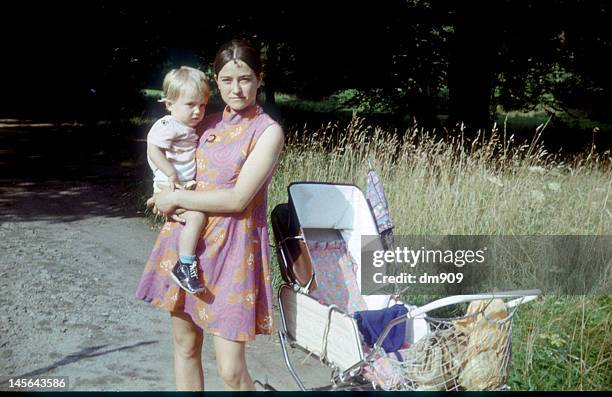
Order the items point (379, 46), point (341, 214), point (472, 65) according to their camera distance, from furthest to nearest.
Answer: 1. point (379, 46)
2. point (472, 65)
3. point (341, 214)

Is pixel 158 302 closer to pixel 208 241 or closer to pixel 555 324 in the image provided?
pixel 208 241

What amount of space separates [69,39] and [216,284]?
14.7 m

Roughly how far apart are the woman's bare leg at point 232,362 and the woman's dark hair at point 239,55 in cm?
115

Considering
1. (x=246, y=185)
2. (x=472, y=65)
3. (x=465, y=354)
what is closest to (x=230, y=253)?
(x=246, y=185)

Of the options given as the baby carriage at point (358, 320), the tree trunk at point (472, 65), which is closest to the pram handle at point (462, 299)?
the baby carriage at point (358, 320)

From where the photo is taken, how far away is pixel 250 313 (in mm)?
2947

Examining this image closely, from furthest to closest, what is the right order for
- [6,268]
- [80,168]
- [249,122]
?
1. [80,168]
2. [6,268]
3. [249,122]

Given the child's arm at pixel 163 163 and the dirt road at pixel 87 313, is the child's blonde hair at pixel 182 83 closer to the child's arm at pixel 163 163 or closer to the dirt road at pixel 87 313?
the child's arm at pixel 163 163

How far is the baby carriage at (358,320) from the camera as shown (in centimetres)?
321

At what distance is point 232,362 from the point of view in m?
2.96

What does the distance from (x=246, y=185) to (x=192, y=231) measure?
31 centimetres

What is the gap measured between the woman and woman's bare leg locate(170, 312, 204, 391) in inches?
4.0

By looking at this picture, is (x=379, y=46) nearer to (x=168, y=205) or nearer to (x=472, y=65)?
(x=472, y=65)

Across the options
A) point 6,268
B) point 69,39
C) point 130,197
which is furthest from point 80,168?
point 6,268
